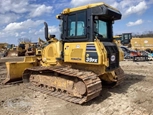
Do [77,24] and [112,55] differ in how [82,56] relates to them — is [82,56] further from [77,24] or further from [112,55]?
[77,24]

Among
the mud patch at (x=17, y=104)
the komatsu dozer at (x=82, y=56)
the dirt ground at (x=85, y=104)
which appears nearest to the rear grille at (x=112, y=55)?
the komatsu dozer at (x=82, y=56)

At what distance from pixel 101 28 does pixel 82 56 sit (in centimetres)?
128

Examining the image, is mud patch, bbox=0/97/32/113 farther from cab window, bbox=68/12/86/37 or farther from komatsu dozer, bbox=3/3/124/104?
cab window, bbox=68/12/86/37

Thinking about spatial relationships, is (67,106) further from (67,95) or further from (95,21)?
(95,21)

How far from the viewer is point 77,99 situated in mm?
5781

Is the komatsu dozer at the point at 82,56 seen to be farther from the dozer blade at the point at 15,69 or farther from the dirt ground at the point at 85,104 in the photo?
the dozer blade at the point at 15,69

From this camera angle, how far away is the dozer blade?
8.16m

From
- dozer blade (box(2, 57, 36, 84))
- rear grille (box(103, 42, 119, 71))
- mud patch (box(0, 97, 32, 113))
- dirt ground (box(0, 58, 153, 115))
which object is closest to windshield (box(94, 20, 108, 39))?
rear grille (box(103, 42, 119, 71))

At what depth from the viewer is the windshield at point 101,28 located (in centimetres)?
621

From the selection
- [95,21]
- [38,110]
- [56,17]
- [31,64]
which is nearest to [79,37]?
[95,21]

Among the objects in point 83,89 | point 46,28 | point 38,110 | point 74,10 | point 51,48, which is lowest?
point 38,110

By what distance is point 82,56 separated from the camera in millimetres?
6031

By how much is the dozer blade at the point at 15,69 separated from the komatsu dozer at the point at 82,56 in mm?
1072

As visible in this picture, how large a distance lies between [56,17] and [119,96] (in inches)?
144
